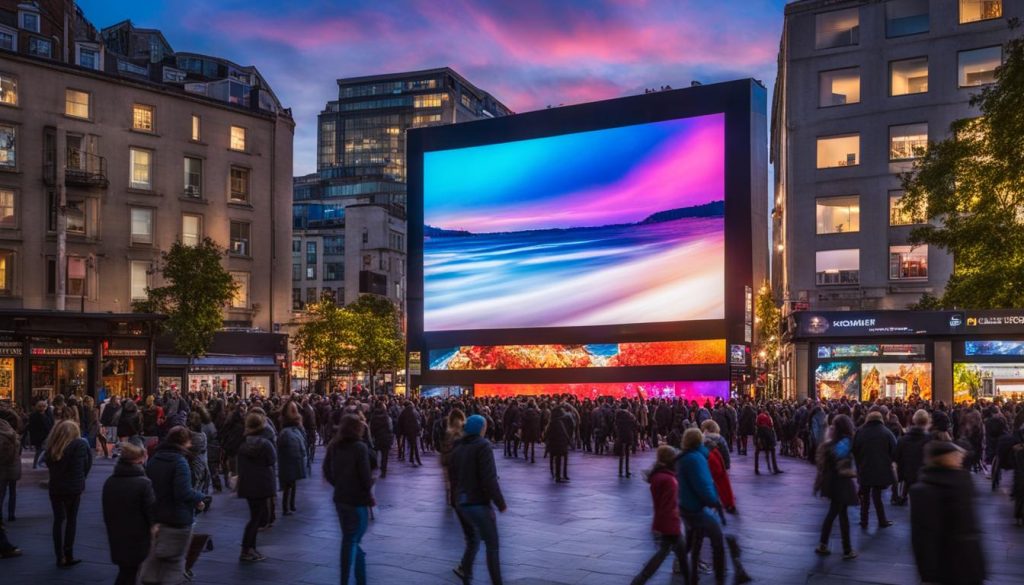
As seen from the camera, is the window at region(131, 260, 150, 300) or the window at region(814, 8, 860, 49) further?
the window at region(814, 8, 860, 49)

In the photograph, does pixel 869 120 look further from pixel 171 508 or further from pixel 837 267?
pixel 171 508

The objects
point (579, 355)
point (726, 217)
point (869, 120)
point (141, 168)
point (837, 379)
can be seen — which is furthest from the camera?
point (579, 355)

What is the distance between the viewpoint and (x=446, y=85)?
176000 millimetres

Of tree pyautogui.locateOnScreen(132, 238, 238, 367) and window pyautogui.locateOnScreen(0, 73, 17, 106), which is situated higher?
window pyautogui.locateOnScreen(0, 73, 17, 106)

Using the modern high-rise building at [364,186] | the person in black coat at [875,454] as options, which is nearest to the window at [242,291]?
the modern high-rise building at [364,186]

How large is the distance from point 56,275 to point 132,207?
5.57 m

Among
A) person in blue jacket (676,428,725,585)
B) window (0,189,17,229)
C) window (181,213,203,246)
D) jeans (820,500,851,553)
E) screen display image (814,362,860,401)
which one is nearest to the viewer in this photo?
person in blue jacket (676,428,725,585)

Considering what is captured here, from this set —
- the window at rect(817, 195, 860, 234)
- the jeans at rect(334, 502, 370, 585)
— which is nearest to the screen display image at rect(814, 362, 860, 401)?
the window at rect(817, 195, 860, 234)

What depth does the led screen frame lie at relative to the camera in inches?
2071

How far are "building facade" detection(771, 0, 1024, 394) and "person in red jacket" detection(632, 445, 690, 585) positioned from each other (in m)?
41.3

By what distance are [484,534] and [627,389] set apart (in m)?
45.9

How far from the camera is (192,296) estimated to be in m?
43.1

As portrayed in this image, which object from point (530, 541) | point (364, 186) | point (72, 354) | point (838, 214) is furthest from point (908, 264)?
point (364, 186)

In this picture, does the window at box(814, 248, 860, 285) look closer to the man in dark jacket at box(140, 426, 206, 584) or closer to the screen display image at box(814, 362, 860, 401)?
the screen display image at box(814, 362, 860, 401)
